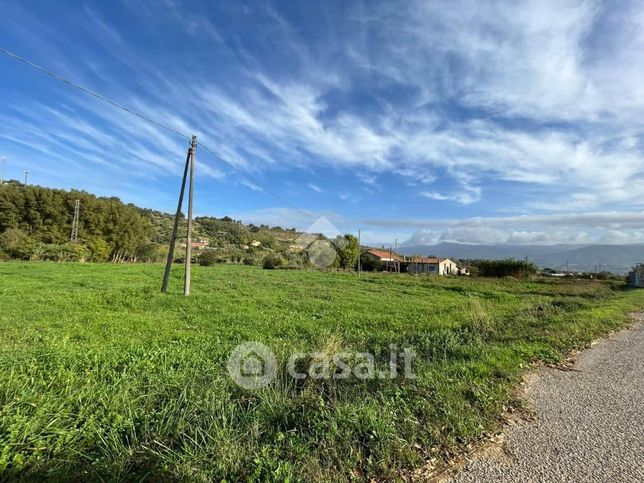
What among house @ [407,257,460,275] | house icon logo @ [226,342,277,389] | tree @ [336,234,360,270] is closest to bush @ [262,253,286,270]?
tree @ [336,234,360,270]

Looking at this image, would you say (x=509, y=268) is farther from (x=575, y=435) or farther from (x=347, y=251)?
(x=575, y=435)

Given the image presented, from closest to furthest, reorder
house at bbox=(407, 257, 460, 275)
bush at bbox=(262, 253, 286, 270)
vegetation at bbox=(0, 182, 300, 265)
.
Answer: vegetation at bbox=(0, 182, 300, 265)
bush at bbox=(262, 253, 286, 270)
house at bbox=(407, 257, 460, 275)

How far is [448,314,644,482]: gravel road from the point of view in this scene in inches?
98.4

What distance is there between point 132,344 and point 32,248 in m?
39.4

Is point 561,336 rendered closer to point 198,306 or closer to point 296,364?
point 296,364

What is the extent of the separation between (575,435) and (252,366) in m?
3.61

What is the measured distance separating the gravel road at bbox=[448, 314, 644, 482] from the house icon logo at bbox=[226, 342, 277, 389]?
2.46m

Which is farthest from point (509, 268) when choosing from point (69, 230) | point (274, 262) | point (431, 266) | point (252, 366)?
point (69, 230)

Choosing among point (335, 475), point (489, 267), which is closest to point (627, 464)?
point (335, 475)

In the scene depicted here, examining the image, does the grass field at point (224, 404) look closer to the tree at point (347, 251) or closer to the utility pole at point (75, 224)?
the utility pole at point (75, 224)

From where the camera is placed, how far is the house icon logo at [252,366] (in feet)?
13.9

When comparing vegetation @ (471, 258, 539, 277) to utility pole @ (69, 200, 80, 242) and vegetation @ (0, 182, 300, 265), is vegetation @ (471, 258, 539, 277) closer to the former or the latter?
vegetation @ (0, 182, 300, 265)

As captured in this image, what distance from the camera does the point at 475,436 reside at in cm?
297

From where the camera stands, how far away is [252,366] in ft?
16.0
